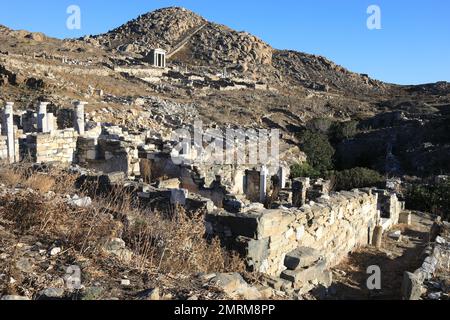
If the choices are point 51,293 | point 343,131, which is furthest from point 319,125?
point 51,293

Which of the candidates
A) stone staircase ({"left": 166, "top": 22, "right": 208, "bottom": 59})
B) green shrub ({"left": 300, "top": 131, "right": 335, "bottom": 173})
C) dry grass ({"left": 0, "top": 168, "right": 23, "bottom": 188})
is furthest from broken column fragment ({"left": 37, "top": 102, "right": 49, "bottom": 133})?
stone staircase ({"left": 166, "top": 22, "right": 208, "bottom": 59})

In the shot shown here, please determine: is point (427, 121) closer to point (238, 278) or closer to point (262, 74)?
point (262, 74)

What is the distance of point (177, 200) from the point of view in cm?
668

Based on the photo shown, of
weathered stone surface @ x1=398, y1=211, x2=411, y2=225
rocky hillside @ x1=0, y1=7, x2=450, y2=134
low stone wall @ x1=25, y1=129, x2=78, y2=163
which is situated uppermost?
rocky hillside @ x1=0, y1=7, x2=450, y2=134

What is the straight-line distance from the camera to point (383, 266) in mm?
7969

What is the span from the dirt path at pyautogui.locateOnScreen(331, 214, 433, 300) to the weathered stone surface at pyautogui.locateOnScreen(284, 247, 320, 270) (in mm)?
627

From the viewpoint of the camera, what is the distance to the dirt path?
6.45 metres

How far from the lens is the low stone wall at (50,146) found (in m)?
10.9

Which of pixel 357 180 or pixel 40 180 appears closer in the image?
pixel 40 180

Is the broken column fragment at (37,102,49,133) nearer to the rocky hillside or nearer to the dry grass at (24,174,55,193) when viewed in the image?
the dry grass at (24,174,55,193)

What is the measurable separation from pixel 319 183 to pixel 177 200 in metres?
7.38

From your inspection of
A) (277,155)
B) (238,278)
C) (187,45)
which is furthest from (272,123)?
(187,45)

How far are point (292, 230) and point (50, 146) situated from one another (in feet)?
23.1

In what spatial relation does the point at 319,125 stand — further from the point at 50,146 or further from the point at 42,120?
the point at 50,146
